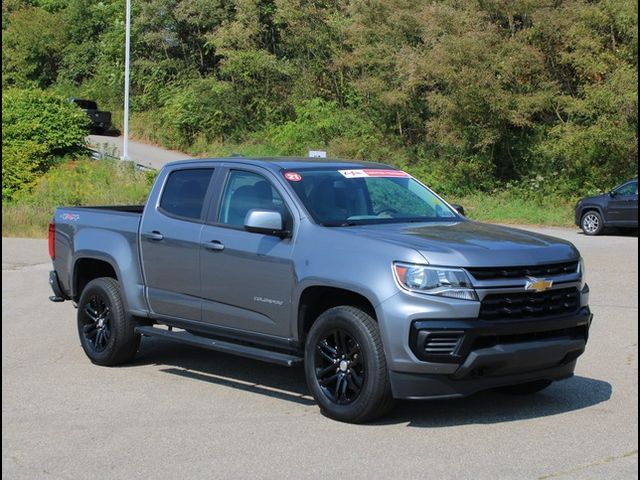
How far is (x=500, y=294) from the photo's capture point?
6996 mm

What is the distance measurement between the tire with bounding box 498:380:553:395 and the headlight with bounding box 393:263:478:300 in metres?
1.53

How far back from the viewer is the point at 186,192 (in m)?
8.94

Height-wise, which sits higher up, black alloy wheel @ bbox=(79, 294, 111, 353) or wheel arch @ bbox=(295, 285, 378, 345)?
wheel arch @ bbox=(295, 285, 378, 345)

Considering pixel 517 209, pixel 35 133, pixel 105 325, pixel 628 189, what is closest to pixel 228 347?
pixel 105 325

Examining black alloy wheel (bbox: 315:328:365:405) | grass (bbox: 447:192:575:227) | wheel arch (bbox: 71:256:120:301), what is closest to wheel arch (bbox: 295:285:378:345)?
black alloy wheel (bbox: 315:328:365:405)

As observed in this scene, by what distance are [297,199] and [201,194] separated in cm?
117

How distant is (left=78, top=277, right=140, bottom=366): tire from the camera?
9.21 meters

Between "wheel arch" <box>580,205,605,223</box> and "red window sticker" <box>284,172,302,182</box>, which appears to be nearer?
"red window sticker" <box>284,172,302,182</box>

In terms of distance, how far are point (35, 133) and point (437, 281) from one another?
3046 centimetres

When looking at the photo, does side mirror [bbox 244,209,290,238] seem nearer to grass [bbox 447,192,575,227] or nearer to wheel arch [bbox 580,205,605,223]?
wheel arch [bbox 580,205,605,223]

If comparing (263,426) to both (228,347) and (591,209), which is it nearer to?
(228,347)

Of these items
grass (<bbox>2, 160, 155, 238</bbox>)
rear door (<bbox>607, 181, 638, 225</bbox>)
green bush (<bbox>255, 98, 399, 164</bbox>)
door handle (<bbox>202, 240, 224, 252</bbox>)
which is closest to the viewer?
door handle (<bbox>202, 240, 224, 252</bbox>)

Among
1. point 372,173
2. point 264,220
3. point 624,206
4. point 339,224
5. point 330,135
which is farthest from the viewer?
point 330,135

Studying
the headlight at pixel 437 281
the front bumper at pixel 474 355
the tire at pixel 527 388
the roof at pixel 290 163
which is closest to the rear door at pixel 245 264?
the roof at pixel 290 163
